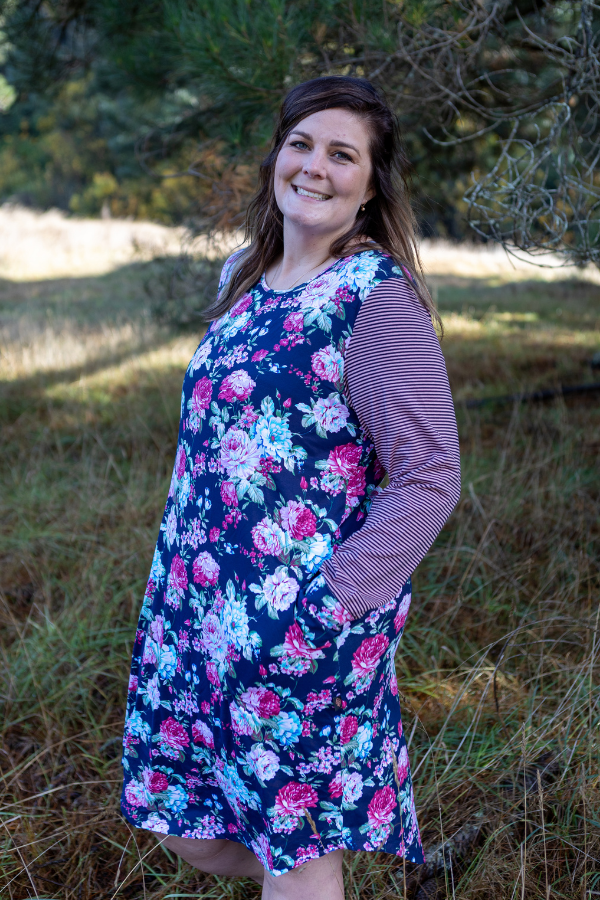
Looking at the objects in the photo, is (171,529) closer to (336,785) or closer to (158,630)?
(158,630)

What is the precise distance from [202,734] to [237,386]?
0.72m

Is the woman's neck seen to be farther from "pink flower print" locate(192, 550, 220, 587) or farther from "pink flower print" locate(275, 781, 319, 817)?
"pink flower print" locate(275, 781, 319, 817)

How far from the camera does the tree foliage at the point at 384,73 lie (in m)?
2.67

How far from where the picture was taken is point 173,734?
1.51 meters

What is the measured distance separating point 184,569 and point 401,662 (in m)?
1.34

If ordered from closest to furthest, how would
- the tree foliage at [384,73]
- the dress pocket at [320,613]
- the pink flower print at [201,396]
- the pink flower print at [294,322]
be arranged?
the dress pocket at [320,613], the pink flower print at [294,322], the pink flower print at [201,396], the tree foliage at [384,73]

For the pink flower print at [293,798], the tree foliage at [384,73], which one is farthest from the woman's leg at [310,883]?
the tree foliage at [384,73]

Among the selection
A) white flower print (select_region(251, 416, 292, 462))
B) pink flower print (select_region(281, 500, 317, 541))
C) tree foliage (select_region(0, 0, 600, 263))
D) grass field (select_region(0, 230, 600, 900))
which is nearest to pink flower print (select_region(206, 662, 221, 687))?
pink flower print (select_region(281, 500, 317, 541))

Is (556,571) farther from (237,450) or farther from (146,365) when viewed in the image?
(146,365)

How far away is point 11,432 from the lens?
485cm

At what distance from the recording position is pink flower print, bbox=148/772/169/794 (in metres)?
1.54

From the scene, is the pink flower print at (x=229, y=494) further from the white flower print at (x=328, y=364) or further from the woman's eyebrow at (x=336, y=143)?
the woman's eyebrow at (x=336, y=143)

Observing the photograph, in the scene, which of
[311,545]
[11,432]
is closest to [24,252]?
[11,432]

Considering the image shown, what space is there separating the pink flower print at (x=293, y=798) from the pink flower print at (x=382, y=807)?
0.42 feet
